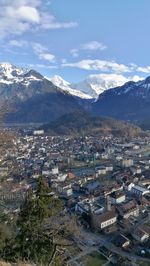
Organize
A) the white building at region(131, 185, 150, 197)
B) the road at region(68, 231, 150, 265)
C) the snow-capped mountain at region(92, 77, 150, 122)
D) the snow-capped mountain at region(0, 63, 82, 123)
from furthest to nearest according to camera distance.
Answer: the snow-capped mountain at region(92, 77, 150, 122), the snow-capped mountain at region(0, 63, 82, 123), the white building at region(131, 185, 150, 197), the road at region(68, 231, 150, 265)

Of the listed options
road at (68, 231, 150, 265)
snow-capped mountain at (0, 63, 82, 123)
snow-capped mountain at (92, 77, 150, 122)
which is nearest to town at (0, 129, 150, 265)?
road at (68, 231, 150, 265)

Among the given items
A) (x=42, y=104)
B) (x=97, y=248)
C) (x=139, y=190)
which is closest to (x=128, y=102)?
(x=42, y=104)

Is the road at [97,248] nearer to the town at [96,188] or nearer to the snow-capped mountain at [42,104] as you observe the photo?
the town at [96,188]

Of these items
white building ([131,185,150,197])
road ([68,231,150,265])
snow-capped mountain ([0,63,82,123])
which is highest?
snow-capped mountain ([0,63,82,123])

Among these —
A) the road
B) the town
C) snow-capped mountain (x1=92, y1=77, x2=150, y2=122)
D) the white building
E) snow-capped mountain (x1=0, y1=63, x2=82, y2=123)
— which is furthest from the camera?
snow-capped mountain (x1=92, y1=77, x2=150, y2=122)

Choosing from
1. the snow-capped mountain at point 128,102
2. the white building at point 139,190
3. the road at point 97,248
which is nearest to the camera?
the road at point 97,248

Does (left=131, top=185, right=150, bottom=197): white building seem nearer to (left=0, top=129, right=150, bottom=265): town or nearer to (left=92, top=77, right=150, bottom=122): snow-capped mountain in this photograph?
(left=0, top=129, right=150, bottom=265): town

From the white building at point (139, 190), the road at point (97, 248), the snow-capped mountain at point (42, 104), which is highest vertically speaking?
the snow-capped mountain at point (42, 104)

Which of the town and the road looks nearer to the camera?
the town

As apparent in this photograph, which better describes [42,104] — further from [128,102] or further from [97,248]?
[97,248]

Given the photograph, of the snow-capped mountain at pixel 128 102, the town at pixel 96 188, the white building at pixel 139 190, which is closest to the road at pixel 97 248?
the town at pixel 96 188
